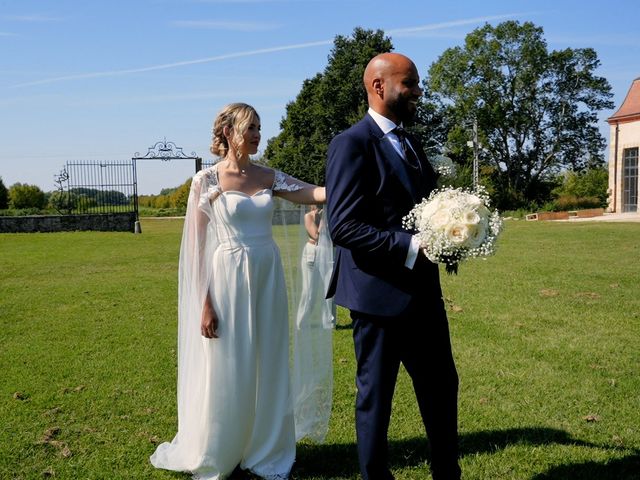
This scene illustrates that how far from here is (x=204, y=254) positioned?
4543 mm

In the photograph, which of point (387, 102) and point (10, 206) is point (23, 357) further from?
point (10, 206)

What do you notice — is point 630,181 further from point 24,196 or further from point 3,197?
point 3,197

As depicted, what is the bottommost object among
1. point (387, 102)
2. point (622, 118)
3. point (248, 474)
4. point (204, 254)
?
point (248, 474)

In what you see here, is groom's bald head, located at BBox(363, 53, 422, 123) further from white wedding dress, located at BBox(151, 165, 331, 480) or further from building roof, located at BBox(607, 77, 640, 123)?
building roof, located at BBox(607, 77, 640, 123)

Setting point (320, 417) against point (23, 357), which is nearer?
point (320, 417)

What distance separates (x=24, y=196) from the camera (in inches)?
1690

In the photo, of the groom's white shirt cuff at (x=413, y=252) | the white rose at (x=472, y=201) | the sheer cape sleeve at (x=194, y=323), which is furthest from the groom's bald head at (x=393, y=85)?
the sheer cape sleeve at (x=194, y=323)

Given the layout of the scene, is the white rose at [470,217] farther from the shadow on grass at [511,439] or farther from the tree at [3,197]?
the tree at [3,197]

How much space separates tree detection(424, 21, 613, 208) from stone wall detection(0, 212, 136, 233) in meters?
33.2

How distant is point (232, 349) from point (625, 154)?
1667 inches

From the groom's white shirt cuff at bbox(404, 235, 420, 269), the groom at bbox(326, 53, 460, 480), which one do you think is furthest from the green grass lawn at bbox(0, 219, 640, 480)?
the groom's white shirt cuff at bbox(404, 235, 420, 269)

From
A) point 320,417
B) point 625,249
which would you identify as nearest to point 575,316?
point 320,417

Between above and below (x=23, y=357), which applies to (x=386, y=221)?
above

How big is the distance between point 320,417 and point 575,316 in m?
5.83
